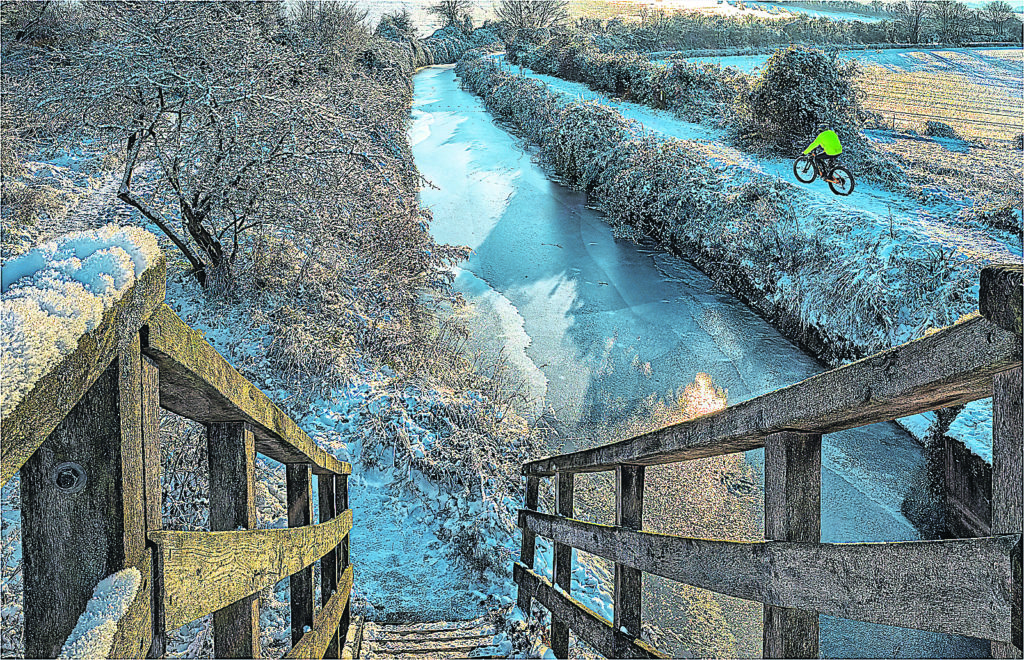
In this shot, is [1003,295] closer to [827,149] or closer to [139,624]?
[139,624]

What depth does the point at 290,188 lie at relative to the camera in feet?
24.7

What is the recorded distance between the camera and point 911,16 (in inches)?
901

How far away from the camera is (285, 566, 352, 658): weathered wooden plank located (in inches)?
79.1

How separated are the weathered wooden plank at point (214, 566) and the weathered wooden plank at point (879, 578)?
2.67ft

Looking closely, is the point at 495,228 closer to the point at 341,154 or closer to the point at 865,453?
the point at 341,154

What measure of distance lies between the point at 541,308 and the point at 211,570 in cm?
864

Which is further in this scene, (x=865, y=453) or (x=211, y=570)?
(x=865, y=453)

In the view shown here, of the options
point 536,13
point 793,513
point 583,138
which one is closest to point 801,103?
point 583,138

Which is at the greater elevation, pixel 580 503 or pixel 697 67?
pixel 697 67

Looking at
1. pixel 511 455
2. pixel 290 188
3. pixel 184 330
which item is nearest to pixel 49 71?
pixel 290 188

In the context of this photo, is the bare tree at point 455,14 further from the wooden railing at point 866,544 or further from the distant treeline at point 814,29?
the wooden railing at point 866,544

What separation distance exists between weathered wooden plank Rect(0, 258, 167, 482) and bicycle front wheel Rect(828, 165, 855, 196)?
11.6m

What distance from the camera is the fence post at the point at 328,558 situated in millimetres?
2684

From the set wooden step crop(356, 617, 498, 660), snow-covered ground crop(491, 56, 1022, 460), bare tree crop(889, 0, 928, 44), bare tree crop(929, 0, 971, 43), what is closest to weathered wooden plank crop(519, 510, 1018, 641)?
wooden step crop(356, 617, 498, 660)
